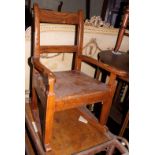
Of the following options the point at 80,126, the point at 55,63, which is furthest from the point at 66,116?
the point at 55,63

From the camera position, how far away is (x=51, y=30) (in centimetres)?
156

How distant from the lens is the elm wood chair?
3.52 feet

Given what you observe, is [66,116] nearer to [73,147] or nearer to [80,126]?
[80,126]

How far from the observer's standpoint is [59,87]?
3.94 ft

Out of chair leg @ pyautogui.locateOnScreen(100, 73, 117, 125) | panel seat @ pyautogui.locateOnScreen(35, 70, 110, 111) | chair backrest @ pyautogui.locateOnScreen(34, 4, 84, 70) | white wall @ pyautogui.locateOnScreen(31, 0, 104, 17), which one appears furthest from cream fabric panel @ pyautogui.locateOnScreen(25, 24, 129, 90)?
white wall @ pyautogui.locateOnScreen(31, 0, 104, 17)

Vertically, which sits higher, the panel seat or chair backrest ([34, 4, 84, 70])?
chair backrest ([34, 4, 84, 70])

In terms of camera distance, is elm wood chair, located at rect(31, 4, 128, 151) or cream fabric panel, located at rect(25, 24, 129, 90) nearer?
elm wood chair, located at rect(31, 4, 128, 151)

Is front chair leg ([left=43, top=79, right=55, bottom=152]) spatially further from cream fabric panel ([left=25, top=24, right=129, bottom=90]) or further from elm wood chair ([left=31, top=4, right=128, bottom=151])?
cream fabric panel ([left=25, top=24, right=129, bottom=90])

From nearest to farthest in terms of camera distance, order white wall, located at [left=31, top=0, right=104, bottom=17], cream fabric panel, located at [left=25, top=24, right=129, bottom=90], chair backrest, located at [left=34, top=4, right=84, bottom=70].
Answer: chair backrest, located at [left=34, top=4, right=84, bottom=70] → cream fabric panel, located at [left=25, top=24, right=129, bottom=90] → white wall, located at [left=31, top=0, right=104, bottom=17]

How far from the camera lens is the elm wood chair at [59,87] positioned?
3.52ft

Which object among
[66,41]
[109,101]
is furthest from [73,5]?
[109,101]

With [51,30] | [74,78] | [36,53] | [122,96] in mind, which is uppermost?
[51,30]
